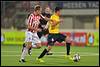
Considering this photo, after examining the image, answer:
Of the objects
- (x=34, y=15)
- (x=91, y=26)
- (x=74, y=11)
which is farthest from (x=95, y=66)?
(x=91, y=26)

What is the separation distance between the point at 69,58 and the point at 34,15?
2.24 metres

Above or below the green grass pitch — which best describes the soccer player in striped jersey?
above

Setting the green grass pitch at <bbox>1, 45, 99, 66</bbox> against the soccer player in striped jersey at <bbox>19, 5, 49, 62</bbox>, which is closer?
the green grass pitch at <bbox>1, 45, 99, 66</bbox>

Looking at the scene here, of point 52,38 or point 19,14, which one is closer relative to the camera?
point 52,38

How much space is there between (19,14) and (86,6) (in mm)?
6584

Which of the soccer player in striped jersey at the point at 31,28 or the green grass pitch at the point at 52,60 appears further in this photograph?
the soccer player in striped jersey at the point at 31,28

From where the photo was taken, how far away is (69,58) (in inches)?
599

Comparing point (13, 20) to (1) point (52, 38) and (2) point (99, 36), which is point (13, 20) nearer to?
(2) point (99, 36)

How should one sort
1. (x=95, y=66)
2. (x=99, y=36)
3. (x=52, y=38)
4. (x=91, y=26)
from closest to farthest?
(x=95, y=66) → (x=52, y=38) → (x=99, y=36) → (x=91, y=26)

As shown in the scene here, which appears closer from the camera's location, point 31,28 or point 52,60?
point 31,28

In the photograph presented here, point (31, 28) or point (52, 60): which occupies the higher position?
point (31, 28)

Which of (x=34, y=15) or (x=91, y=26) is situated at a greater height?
(x=34, y=15)

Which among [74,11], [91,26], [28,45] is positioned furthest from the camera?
[91,26]

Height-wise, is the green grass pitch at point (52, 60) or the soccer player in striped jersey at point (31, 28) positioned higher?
the soccer player in striped jersey at point (31, 28)
